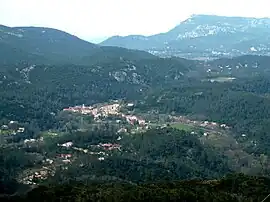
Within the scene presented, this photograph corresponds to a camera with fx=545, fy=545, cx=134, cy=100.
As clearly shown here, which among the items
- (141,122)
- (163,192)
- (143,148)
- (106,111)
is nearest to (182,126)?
(141,122)

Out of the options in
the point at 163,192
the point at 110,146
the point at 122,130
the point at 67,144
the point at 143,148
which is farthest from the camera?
the point at 122,130

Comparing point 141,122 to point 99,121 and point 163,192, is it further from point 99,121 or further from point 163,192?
point 163,192

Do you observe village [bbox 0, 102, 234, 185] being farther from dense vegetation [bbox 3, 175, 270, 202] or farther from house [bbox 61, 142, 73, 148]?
dense vegetation [bbox 3, 175, 270, 202]

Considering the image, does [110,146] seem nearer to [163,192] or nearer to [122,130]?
[122,130]

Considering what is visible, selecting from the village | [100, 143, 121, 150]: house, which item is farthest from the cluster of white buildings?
[100, 143, 121, 150]: house

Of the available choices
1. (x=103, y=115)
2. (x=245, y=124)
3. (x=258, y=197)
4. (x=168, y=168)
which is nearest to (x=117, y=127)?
(x=103, y=115)

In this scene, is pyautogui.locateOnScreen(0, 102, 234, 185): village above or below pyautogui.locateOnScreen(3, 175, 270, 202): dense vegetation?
below

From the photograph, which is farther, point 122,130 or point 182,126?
point 182,126

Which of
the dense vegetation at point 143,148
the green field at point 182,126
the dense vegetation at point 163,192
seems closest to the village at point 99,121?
the green field at point 182,126

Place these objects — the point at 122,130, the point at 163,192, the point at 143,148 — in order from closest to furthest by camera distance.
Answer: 1. the point at 163,192
2. the point at 143,148
3. the point at 122,130

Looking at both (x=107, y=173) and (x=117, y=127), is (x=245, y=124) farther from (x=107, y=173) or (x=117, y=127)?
(x=107, y=173)

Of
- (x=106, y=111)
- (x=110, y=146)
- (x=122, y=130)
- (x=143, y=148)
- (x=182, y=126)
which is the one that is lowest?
(x=106, y=111)

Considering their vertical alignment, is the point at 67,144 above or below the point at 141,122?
above
